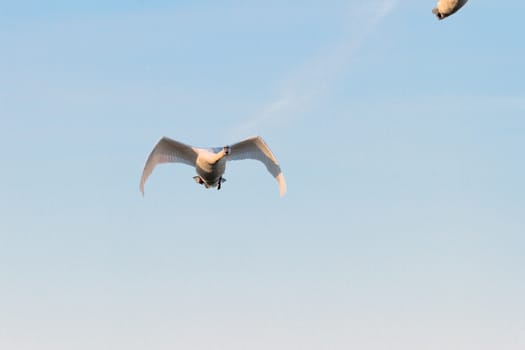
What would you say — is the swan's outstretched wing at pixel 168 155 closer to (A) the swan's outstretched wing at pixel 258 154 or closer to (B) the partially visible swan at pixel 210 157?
(B) the partially visible swan at pixel 210 157

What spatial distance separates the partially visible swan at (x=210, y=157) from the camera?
6062 cm

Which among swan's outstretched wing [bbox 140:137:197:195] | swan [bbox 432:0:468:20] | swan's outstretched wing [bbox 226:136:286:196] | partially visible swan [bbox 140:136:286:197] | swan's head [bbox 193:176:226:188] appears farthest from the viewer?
swan's outstretched wing [bbox 226:136:286:196]

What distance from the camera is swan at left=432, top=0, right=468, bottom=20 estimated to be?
178 ft

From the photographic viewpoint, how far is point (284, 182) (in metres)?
65.8

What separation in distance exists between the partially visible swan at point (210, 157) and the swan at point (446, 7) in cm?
1582

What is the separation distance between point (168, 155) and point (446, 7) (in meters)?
22.0

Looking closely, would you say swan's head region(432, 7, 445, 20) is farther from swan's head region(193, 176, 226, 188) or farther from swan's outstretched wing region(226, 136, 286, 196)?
swan's head region(193, 176, 226, 188)

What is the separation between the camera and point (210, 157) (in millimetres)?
60312

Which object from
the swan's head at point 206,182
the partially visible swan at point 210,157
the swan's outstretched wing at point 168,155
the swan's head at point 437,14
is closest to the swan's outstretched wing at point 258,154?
the partially visible swan at point 210,157

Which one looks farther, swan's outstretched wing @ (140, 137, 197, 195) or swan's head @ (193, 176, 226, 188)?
swan's head @ (193, 176, 226, 188)

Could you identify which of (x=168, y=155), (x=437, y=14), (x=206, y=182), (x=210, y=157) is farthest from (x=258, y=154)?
(x=437, y=14)

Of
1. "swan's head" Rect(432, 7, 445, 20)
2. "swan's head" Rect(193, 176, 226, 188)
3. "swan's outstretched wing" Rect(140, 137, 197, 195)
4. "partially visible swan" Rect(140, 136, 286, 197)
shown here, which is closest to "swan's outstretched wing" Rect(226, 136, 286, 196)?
"partially visible swan" Rect(140, 136, 286, 197)

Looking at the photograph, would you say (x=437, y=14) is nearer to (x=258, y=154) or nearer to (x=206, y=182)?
(x=258, y=154)

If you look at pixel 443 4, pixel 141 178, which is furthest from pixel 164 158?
pixel 443 4
